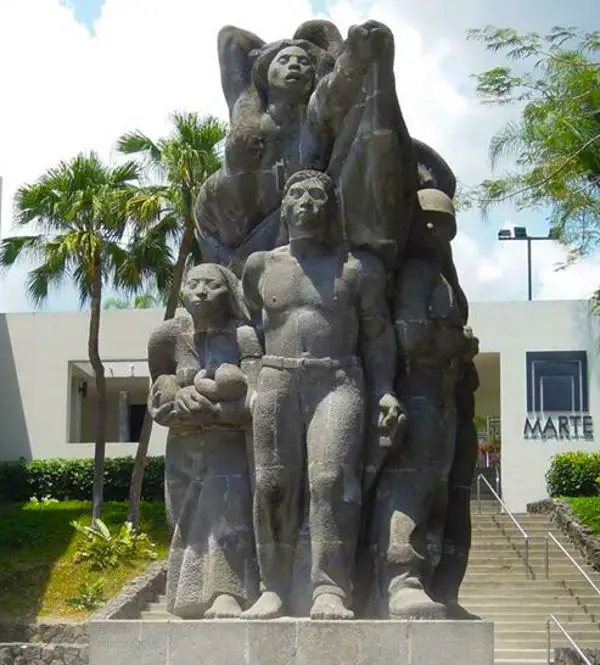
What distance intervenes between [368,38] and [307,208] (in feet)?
3.13

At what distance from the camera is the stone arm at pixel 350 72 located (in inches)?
293

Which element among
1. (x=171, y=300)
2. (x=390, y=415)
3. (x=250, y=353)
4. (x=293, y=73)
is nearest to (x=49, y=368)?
(x=171, y=300)

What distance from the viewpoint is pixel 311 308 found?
750 centimetres

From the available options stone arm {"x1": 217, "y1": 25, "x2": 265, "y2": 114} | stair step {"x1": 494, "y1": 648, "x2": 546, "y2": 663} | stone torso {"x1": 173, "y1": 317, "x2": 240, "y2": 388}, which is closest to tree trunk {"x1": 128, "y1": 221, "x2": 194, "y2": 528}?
stair step {"x1": 494, "y1": 648, "x2": 546, "y2": 663}

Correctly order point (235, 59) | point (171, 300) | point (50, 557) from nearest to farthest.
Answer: point (235, 59) → point (171, 300) → point (50, 557)

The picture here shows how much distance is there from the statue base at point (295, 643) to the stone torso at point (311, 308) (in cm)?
145

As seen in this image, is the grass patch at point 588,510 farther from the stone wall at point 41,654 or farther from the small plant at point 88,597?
the stone wall at point 41,654

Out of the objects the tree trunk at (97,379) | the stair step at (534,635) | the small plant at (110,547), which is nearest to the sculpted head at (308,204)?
the stair step at (534,635)

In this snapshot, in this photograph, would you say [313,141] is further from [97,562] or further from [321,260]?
[97,562]

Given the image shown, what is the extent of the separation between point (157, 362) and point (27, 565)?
16382 millimetres

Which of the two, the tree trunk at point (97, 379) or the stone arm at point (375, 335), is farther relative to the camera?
the tree trunk at point (97, 379)

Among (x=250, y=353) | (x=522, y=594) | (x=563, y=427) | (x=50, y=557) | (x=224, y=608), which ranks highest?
(x=563, y=427)

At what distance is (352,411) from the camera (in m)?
7.38

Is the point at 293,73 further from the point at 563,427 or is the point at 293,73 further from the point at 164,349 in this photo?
the point at 563,427
